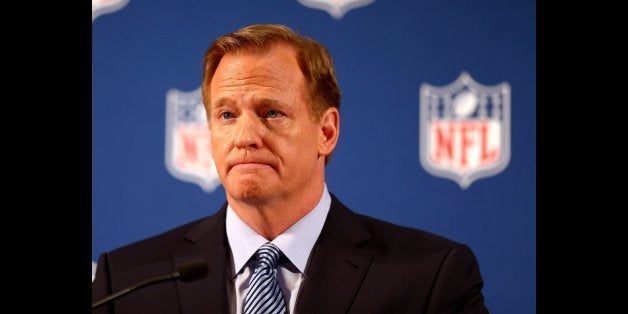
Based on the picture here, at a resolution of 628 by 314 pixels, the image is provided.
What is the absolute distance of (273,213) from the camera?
7.14 feet

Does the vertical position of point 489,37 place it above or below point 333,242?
above

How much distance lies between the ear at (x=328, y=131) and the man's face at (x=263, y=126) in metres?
0.07

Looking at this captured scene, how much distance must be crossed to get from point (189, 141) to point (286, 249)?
506 mm

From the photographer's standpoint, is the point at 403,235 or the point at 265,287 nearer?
the point at 265,287

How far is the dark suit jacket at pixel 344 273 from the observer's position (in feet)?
6.95

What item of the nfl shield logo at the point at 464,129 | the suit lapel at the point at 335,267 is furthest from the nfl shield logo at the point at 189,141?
the nfl shield logo at the point at 464,129

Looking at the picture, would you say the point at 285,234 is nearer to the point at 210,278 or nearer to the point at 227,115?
the point at 210,278

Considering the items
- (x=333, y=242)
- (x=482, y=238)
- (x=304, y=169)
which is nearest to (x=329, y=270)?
(x=333, y=242)

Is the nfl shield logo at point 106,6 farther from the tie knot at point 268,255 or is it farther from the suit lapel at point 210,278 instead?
the tie knot at point 268,255

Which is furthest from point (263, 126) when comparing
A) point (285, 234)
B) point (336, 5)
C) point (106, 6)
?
point (106, 6)

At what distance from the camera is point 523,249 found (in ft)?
7.48

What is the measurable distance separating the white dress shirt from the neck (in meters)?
0.01
